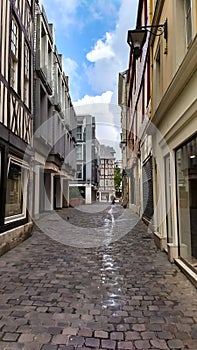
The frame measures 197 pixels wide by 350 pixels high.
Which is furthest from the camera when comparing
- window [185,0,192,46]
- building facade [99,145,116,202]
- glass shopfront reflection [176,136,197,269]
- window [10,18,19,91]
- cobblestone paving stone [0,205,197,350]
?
building facade [99,145,116,202]

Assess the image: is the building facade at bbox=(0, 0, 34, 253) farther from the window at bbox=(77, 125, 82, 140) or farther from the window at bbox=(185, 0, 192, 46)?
the window at bbox=(77, 125, 82, 140)

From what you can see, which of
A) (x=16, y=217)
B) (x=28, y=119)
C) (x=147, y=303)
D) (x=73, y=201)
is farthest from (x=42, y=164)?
(x=73, y=201)

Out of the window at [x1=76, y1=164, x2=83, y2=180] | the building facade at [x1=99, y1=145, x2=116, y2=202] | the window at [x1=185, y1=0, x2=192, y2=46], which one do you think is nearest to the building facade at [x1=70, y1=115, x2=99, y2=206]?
the window at [x1=76, y1=164, x2=83, y2=180]

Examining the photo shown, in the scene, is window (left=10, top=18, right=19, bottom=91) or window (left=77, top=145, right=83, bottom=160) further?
window (left=77, top=145, right=83, bottom=160)

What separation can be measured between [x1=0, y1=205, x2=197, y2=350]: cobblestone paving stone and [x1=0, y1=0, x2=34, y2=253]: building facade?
130cm

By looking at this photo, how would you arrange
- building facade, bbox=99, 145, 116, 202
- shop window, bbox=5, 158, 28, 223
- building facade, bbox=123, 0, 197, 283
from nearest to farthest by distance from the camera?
building facade, bbox=123, 0, 197, 283, shop window, bbox=5, 158, 28, 223, building facade, bbox=99, 145, 116, 202

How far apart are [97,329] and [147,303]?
87 centimetres

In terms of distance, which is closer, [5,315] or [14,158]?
[5,315]

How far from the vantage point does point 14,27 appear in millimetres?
6977

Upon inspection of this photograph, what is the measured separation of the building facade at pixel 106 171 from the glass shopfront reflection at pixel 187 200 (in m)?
50.6

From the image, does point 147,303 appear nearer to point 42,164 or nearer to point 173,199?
point 173,199

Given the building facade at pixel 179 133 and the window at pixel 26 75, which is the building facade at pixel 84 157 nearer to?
the window at pixel 26 75

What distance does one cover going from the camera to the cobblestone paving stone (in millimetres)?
2488

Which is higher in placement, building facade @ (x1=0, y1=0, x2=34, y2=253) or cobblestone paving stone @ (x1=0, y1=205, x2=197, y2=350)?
building facade @ (x1=0, y1=0, x2=34, y2=253)
